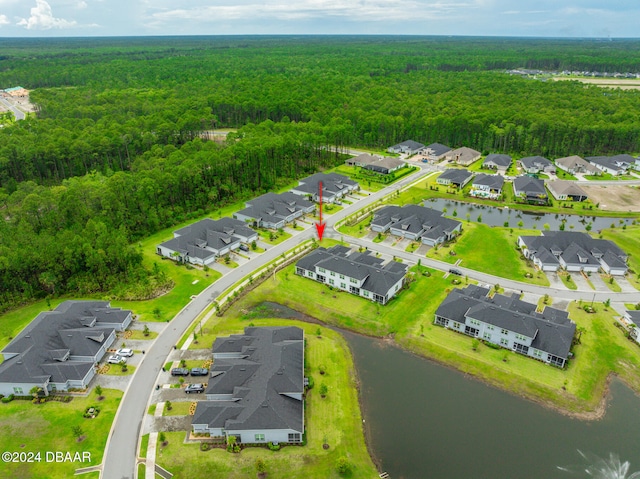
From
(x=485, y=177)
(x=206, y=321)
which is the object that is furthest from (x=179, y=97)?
(x=206, y=321)

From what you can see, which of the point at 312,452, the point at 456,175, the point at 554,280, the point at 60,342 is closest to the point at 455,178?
the point at 456,175

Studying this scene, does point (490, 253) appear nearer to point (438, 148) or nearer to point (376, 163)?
point (376, 163)

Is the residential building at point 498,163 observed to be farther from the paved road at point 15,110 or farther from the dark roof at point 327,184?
the paved road at point 15,110

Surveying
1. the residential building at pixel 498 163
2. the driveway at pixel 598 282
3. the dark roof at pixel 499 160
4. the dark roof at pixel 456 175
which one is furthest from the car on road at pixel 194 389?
the dark roof at pixel 499 160

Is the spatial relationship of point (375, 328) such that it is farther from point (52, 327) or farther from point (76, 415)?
point (52, 327)

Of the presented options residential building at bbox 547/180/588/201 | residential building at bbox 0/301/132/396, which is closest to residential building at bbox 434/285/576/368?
residential building at bbox 0/301/132/396

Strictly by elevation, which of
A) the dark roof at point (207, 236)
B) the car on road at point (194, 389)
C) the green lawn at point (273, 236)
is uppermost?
the dark roof at point (207, 236)
